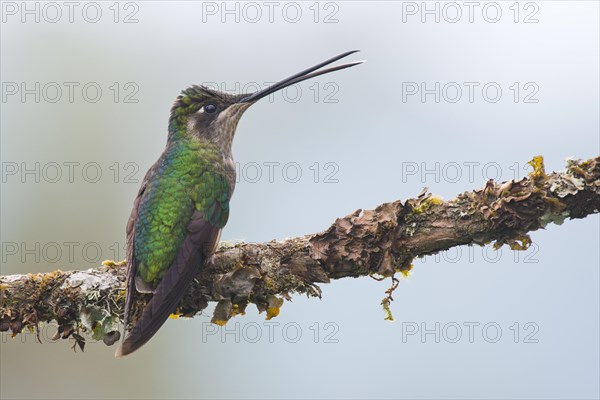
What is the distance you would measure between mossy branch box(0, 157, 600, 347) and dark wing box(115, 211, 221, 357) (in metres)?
0.11

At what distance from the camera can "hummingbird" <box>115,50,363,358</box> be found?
5316 mm

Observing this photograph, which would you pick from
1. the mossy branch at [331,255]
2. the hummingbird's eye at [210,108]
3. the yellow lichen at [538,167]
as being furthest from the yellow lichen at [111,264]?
the yellow lichen at [538,167]

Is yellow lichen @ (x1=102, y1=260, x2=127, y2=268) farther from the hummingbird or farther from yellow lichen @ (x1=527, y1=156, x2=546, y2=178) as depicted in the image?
yellow lichen @ (x1=527, y1=156, x2=546, y2=178)

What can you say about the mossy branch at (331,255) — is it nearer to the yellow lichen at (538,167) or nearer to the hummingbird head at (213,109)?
the yellow lichen at (538,167)

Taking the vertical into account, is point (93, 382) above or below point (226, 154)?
below

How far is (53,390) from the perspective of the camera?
10.7 metres

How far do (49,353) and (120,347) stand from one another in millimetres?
6020

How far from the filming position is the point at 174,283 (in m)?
5.33

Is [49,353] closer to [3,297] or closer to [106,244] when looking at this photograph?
[106,244]

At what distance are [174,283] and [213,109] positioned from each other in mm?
2045

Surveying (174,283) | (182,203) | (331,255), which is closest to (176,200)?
(182,203)

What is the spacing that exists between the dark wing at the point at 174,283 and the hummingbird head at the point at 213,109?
4.02ft

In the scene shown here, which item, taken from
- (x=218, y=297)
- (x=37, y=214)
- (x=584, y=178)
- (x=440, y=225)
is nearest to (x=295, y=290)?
(x=218, y=297)

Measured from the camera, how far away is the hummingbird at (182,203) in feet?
17.4
